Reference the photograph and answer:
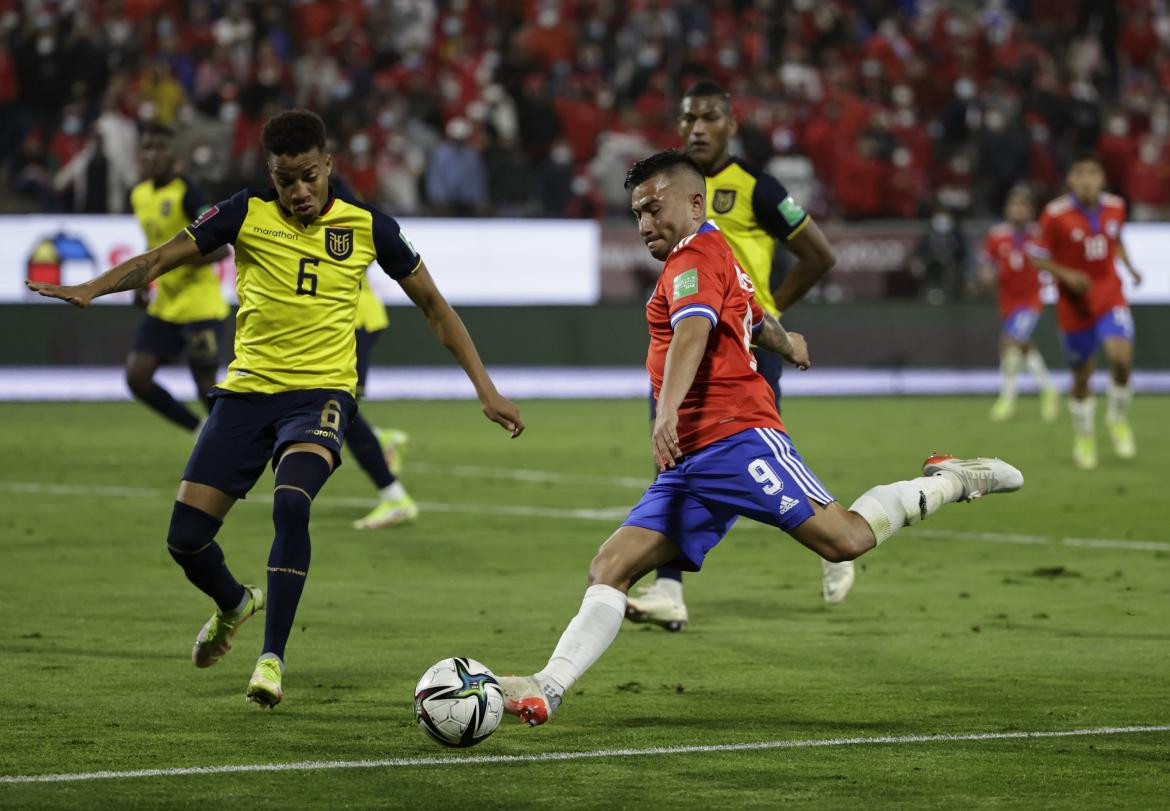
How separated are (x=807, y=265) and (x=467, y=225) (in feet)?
52.8

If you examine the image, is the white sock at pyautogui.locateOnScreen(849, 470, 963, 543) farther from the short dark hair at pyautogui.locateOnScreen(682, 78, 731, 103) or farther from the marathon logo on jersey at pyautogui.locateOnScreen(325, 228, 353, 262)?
the short dark hair at pyautogui.locateOnScreen(682, 78, 731, 103)

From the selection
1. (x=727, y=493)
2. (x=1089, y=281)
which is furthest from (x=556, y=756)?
(x=1089, y=281)

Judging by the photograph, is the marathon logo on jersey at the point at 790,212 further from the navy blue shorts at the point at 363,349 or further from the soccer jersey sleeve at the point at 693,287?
the navy blue shorts at the point at 363,349

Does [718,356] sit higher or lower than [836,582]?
higher

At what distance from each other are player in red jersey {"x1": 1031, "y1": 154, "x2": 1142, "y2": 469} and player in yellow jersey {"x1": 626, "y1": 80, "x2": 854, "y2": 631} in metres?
7.51

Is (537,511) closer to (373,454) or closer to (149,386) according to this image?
(373,454)

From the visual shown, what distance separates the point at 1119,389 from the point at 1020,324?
5.33 metres

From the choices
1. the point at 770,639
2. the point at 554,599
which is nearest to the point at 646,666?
the point at 770,639

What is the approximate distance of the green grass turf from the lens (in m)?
5.84

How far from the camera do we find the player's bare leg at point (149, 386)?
44.4ft

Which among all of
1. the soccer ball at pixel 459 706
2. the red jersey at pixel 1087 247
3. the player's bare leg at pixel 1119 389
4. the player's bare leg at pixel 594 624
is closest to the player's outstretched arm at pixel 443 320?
the player's bare leg at pixel 594 624

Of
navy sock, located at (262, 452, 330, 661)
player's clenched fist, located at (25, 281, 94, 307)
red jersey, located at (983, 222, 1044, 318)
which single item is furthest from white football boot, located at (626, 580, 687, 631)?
red jersey, located at (983, 222, 1044, 318)

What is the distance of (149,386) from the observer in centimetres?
1365

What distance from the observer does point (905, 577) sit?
10516 mm
